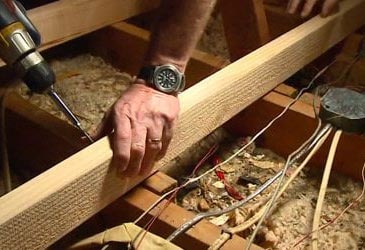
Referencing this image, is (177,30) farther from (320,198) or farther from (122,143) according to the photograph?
(320,198)

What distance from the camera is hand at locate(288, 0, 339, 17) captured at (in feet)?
4.66

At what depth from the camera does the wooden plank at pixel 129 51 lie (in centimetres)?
149

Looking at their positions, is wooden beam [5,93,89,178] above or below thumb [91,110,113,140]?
below

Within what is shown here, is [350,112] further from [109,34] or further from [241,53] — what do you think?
[109,34]

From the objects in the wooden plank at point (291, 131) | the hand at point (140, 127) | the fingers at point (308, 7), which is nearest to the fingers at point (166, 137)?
the hand at point (140, 127)

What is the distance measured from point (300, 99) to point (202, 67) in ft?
0.96

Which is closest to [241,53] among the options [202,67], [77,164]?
[202,67]

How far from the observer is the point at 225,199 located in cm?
122

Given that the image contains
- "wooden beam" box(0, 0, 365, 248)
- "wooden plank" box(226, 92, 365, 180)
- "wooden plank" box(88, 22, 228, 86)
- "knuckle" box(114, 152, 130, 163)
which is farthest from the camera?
"wooden plank" box(88, 22, 228, 86)

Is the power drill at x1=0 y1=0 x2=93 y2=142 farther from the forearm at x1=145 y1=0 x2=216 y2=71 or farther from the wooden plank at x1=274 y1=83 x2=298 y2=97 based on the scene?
the wooden plank at x1=274 y1=83 x2=298 y2=97

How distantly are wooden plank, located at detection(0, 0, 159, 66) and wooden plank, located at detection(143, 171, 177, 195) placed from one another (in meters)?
0.50

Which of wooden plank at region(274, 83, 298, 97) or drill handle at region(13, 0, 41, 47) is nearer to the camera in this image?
drill handle at region(13, 0, 41, 47)

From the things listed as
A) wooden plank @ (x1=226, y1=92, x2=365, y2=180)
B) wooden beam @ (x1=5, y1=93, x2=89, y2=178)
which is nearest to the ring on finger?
wooden beam @ (x1=5, y1=93, x2=89, y2=178)

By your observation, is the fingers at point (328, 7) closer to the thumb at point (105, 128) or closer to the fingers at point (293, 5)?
the fingers at point (293, 5)
